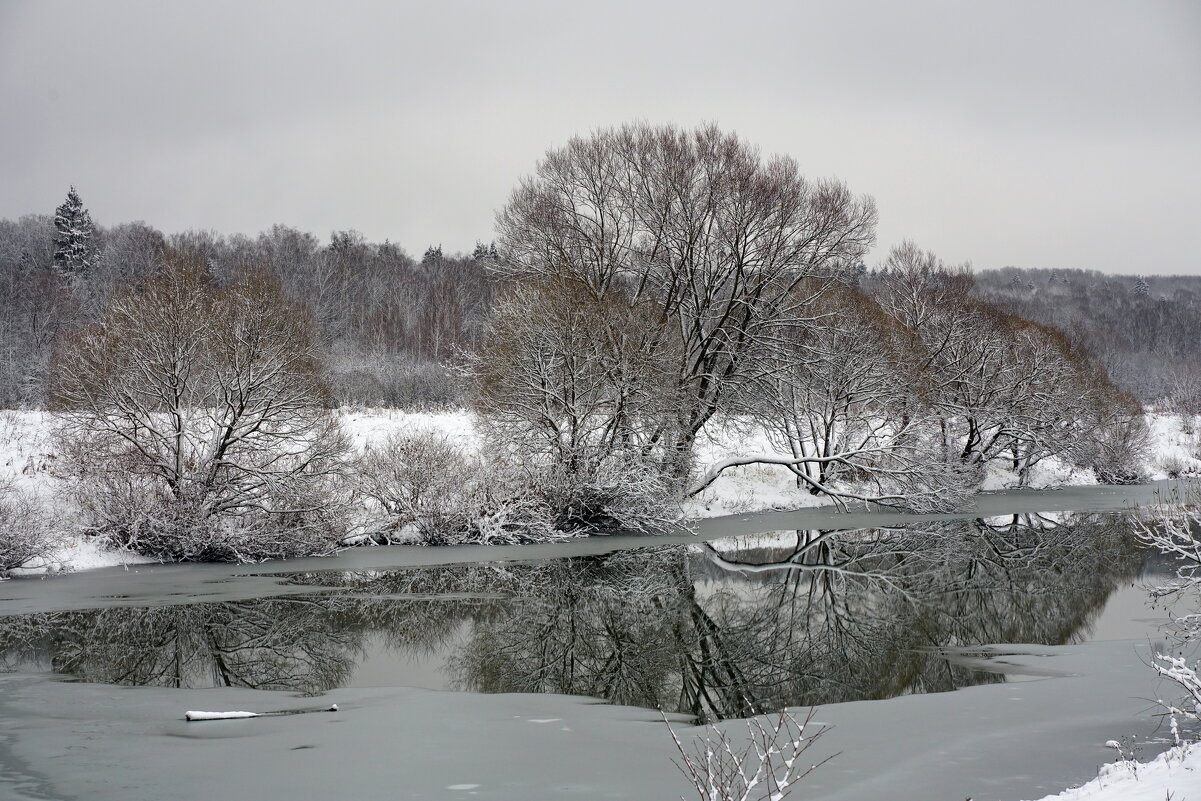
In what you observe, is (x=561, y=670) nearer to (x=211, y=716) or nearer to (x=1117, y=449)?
(x=211, y=716)

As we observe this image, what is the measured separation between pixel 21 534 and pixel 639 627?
11141 mm

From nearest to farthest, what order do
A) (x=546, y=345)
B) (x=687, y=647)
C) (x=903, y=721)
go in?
(x=903, y=721), (x=687, y=647), (x=546, y=345)

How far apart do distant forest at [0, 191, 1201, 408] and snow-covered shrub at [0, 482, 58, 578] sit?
19.7 ft

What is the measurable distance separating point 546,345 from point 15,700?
621 inches

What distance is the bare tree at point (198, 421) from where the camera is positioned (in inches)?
745

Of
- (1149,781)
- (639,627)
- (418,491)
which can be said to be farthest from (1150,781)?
(418,491)

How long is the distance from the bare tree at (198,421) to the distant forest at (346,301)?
1717 mm

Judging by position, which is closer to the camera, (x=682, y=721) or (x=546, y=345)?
(x=682, y=721)

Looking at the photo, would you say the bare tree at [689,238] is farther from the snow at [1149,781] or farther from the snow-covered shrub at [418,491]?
the snow at [1149,781]

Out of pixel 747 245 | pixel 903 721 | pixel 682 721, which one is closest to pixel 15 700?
pixel 682 721

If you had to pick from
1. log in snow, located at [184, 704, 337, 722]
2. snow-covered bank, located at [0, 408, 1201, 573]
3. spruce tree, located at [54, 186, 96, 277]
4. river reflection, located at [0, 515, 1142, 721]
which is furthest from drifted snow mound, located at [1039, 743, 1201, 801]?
spruce tree, located at [54, 186, 96, 277]

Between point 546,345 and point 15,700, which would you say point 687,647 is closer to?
point 15,700

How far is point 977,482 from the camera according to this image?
3500cm

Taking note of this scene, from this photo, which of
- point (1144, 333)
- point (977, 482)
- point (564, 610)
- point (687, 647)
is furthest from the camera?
point (1144, 333)
